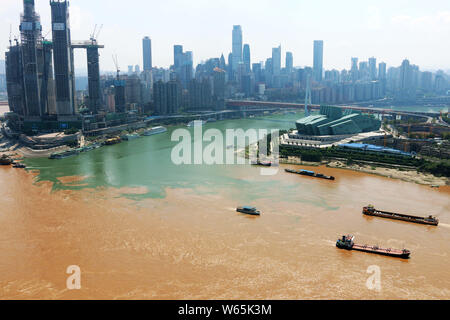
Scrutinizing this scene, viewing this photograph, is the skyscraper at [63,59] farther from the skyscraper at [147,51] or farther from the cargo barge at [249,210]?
the skyscraper at [147,51]

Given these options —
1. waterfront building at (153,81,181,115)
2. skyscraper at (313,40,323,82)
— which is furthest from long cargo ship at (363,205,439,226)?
skyscraper at (313,40,323,82)

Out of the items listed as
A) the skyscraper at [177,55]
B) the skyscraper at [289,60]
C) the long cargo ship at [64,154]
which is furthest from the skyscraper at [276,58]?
the long cargo ship at [64,154]

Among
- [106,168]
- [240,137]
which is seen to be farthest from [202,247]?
[240,137]

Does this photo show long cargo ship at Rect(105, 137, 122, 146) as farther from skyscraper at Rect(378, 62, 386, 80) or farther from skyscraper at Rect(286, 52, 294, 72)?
skyscraper at Rect(286, 52, 294, 72)

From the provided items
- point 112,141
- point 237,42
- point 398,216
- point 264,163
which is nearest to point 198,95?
point 112,141

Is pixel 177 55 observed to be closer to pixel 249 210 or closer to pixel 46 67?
pixel 46 67

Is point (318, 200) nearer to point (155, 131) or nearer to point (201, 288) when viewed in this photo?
point (201, 288)
